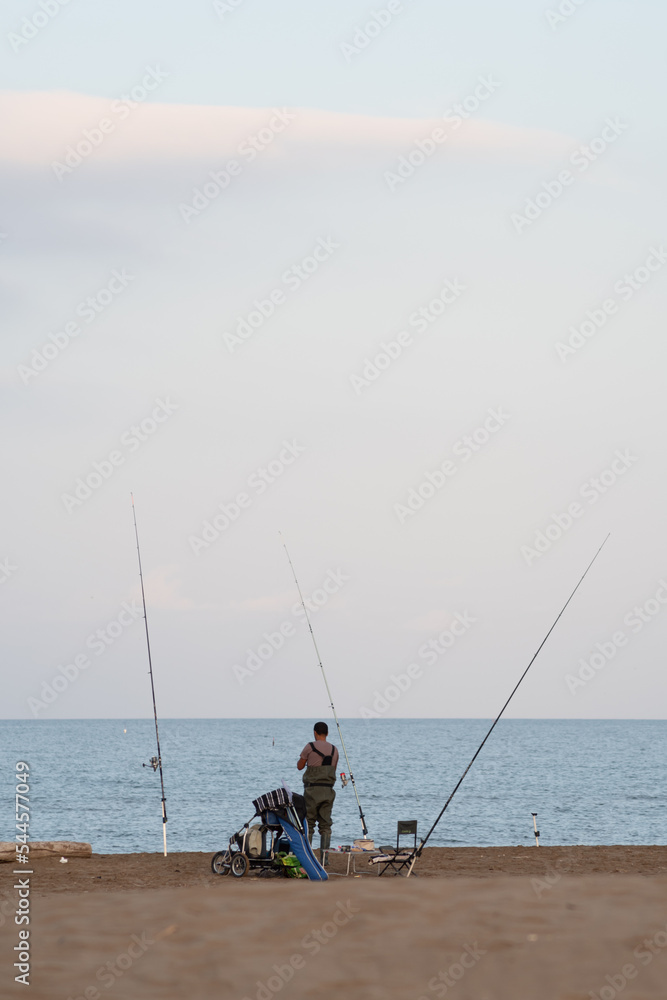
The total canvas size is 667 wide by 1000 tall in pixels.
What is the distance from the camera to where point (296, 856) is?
11430 mm

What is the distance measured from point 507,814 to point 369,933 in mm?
31115

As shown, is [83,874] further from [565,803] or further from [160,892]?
[565,803]

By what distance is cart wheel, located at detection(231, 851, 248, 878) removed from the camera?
11586mm

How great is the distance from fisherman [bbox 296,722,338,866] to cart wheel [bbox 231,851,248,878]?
0.84 m

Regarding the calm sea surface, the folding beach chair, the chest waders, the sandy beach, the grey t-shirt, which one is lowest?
the sandy beach

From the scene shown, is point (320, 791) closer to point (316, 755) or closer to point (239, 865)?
point (316, 755)

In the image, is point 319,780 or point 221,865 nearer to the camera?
point 221,865

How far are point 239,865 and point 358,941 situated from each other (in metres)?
4.02

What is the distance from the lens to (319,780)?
1220 cm

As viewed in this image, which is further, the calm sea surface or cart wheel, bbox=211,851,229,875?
the calm sea surface
